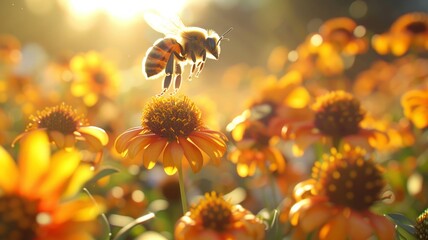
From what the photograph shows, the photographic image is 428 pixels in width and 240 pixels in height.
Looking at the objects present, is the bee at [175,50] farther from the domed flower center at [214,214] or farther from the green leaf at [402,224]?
the green leaf at [402,224]

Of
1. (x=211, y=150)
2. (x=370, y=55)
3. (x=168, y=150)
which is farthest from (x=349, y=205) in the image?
(x=370, y=55)

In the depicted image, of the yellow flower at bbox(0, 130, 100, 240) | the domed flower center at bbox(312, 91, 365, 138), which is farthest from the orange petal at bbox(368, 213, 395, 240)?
the yellow flower at bbox(0, 130, 100, 240)

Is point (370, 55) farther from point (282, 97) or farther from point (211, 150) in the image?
point (211, 150)

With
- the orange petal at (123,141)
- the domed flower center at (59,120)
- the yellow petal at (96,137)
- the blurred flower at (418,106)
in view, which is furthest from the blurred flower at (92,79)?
the blurred flower at (418,106)

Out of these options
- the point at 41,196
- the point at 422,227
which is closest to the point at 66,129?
the point at 41,196

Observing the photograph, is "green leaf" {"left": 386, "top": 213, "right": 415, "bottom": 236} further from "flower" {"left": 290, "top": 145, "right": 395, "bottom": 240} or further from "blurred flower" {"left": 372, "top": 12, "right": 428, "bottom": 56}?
"blurred flower" {"left": 372, "top": 12, "right": 428, "bottom": 56}
